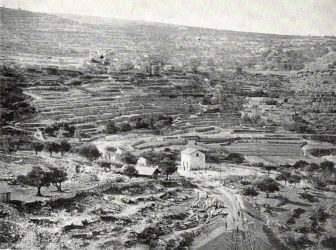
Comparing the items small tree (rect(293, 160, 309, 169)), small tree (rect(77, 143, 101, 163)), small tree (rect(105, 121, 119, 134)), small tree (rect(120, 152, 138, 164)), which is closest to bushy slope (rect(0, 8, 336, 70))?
small tree (rect(105, 121, 119, 134))

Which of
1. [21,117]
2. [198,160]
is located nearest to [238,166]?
[198,160]

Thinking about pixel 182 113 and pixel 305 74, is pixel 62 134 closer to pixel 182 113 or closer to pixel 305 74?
pixel 182 113

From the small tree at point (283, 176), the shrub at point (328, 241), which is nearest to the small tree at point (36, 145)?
the small tree at point (283, 176)

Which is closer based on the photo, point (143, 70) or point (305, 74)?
point (305, 74)

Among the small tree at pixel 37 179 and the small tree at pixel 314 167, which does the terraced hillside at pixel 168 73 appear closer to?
the small tree at pixel 314 167

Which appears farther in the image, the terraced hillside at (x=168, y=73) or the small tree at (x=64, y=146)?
the terraced hillside at (x=168, y=73)

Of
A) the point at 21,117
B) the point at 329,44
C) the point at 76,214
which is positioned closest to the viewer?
the point at 76,214

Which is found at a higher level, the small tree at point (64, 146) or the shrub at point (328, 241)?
the small tree at point (64, 146)
